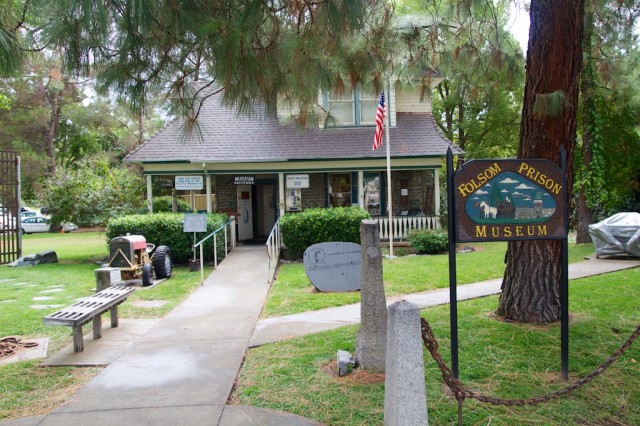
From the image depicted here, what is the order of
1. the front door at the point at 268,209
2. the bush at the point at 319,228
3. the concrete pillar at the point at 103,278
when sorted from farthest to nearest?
the front door at the point at 268,209 < the bush at the point at 319,228 < the concrete pillar at the point at 103,278

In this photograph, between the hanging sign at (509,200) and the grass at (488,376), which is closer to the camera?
the grass at (488,376)

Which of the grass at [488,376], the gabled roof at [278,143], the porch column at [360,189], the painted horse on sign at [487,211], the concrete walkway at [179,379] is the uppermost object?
the gabled roof at [278,143]

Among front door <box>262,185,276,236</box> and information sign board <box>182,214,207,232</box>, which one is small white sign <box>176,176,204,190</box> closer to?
information sign board <box>182,214,207,232</box>

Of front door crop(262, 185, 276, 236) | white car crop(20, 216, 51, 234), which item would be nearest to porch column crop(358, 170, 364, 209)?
front door crop(262, 185, 276, 236)

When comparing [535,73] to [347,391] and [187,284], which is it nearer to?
[347,391]

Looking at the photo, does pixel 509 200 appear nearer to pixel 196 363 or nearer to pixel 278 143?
pixel 196 363

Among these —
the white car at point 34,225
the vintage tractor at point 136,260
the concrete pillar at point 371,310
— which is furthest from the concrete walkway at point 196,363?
the white car at point 34,225

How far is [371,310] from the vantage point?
16.6 feet

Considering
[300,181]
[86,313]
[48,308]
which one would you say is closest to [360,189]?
[300,181]

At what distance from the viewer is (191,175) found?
16.8m

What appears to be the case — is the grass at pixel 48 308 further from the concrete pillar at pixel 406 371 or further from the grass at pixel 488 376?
the concrete pillar at pixel 406 371

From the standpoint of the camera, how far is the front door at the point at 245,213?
59.8ft

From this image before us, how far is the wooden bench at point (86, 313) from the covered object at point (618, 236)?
1058cm

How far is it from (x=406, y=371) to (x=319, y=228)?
11.1 m
